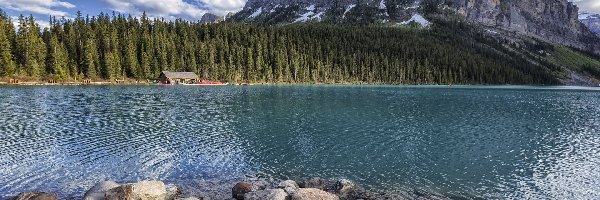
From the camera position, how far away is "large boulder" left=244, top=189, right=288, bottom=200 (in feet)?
68.7

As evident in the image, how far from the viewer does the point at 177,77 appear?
16850 cm

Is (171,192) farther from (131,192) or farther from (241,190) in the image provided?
(241,190)

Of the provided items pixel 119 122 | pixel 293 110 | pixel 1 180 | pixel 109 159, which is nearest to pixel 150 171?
pixel 109 159

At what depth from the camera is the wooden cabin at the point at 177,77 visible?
6531 inches

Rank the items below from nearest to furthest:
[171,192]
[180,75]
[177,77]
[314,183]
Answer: [171,192], [314,183], [177,77], [180,75]

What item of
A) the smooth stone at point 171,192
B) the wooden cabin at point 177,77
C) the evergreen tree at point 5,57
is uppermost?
the evergreen tree at point 5,57

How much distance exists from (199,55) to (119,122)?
14204cm

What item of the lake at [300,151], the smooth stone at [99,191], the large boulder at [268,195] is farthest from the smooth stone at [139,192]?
the large boulder at [268,195]

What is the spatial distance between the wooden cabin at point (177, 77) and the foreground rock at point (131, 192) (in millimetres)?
148736

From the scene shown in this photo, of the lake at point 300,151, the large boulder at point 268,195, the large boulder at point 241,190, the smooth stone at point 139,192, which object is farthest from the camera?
the lake at point 300,151

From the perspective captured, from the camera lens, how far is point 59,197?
23.7 m

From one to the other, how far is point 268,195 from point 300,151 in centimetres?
1708

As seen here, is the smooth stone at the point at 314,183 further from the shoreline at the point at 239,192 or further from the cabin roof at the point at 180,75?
the cabin roof at the point at 180,75

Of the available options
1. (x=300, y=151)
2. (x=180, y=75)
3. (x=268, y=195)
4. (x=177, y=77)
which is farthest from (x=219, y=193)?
(x=180, y=75)
